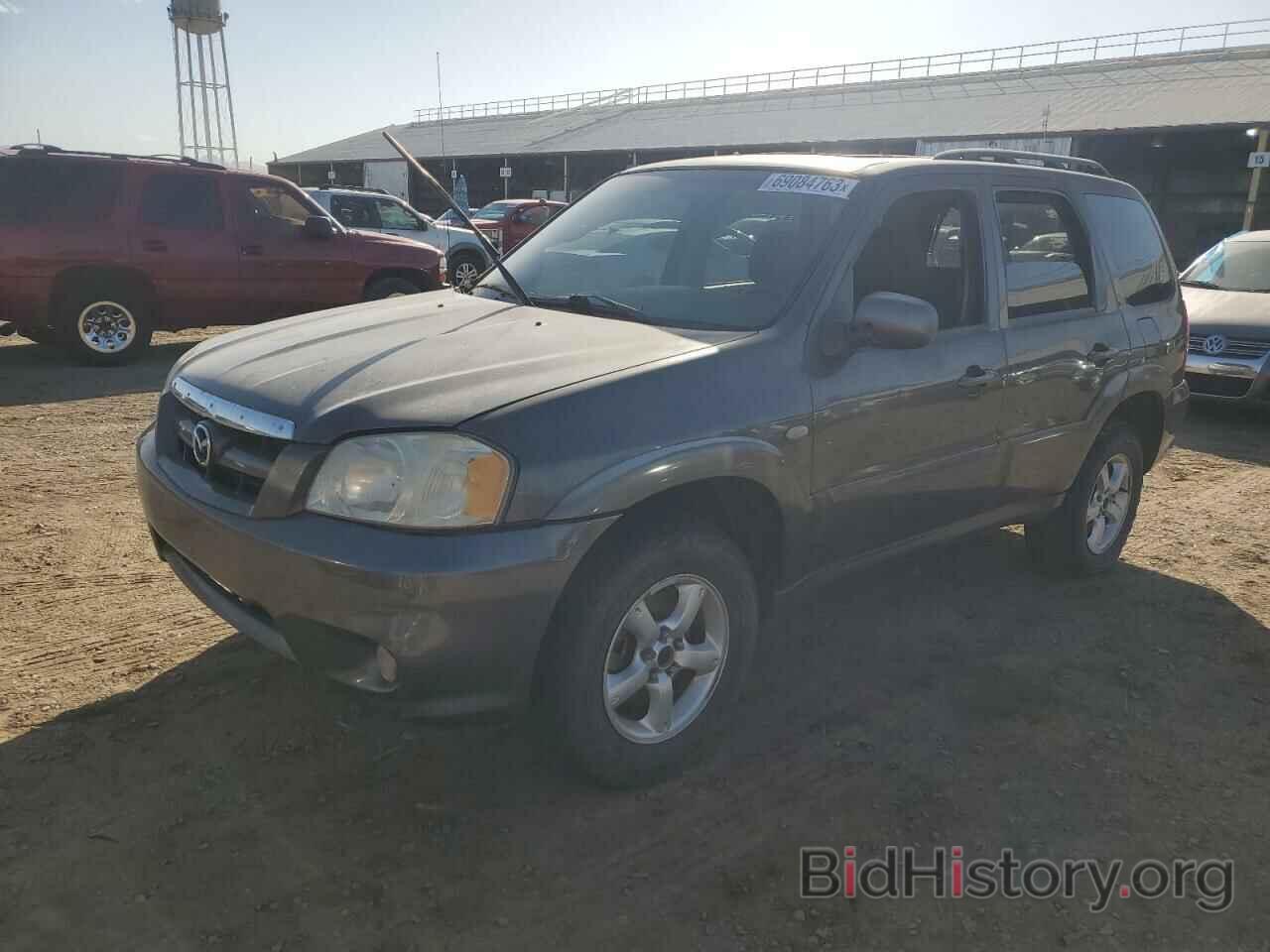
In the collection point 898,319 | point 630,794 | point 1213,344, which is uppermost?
point 898,319

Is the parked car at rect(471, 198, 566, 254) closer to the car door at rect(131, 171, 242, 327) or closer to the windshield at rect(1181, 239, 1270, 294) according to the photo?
the car door at rect(131, 171, 242, 327)

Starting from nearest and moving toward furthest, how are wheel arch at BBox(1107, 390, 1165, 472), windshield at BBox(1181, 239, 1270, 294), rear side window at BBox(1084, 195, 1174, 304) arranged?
rear side window at BBox(1084, 195, 1174, 304), wheel arch at BBox(1107, 390, 1165, 472), windshield at BBox(1181, 239, 1270, 294)

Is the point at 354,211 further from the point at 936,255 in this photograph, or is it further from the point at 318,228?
the point at 936,255

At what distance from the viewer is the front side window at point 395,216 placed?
47.7ft

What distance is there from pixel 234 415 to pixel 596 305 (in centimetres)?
124

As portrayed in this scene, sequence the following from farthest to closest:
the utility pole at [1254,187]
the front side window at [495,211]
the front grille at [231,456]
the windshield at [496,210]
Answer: the windshield at [496,210], the front side window at [495,211], the utility pole at [1254,187], the front grille at [231,456]

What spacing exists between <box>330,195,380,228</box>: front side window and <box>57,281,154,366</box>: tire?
5.18 metres

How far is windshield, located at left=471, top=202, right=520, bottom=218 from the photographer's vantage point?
20906mm

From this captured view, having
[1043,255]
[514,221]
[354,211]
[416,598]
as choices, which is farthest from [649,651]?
[514,221]

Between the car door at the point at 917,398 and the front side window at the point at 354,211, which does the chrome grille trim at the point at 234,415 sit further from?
the front side window at the point at 354,211

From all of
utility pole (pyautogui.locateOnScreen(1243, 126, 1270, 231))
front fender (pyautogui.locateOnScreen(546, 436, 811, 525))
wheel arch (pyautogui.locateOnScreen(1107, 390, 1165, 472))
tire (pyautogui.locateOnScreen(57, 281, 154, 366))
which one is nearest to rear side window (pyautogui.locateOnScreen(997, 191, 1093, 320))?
wheel arch (pyautogui.locateOnScreen(1107, 390, 1165, 472))

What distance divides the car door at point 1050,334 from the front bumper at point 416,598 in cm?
216

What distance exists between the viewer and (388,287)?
10.6 meters

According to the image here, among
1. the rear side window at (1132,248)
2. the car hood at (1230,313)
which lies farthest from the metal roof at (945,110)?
the rear side window at (1132,248)
